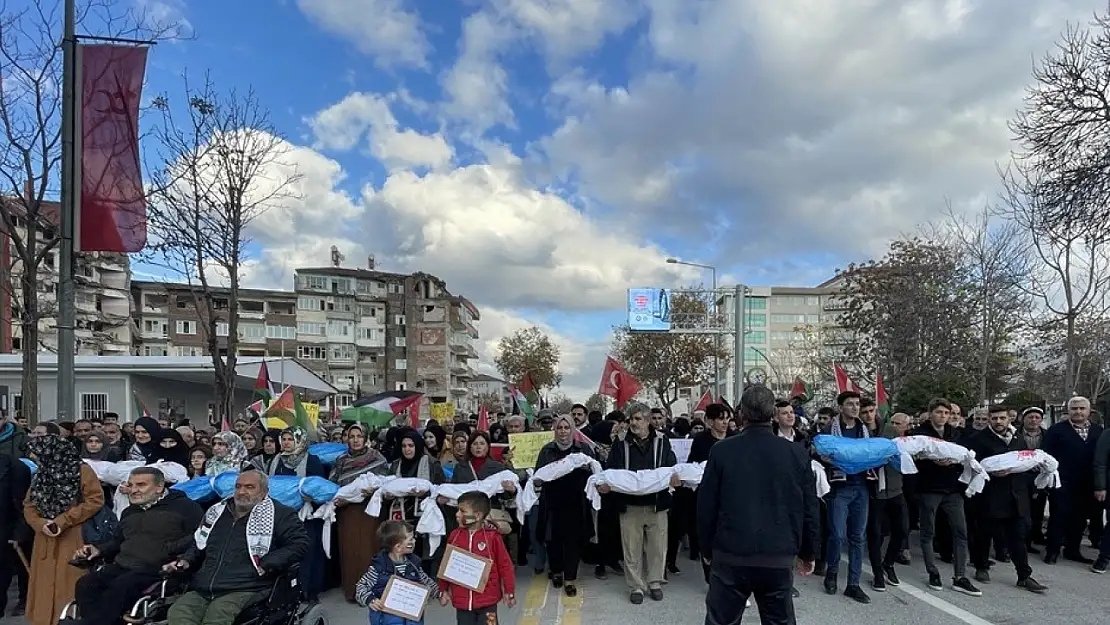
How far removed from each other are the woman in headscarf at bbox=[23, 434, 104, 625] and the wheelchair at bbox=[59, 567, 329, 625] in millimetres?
999

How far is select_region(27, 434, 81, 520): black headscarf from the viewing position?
22.1ft

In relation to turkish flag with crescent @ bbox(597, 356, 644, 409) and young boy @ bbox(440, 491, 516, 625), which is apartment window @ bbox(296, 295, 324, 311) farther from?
young boy @ bbox(440, 491, 516, 625)

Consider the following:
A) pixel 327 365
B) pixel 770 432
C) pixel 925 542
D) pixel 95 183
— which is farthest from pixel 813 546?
pixel 327 365

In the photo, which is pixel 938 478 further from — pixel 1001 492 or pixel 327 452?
pixel 327 452

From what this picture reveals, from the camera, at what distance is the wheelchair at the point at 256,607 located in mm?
5414

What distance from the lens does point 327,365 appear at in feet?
262

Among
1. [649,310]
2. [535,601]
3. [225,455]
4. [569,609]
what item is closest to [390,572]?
[569,609]

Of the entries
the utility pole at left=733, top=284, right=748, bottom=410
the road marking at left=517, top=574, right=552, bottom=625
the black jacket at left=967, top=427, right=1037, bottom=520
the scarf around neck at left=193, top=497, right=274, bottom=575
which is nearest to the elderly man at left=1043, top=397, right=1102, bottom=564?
the black jacket at left=967, top=427, right=1037, bottom=520

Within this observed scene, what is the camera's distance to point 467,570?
546 cm

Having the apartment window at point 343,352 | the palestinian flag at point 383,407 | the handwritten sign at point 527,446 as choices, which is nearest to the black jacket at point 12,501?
the handwritten sign at point 527,446

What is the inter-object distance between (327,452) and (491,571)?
4.98 metres

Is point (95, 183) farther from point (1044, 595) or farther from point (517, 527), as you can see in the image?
point (1044, 595)

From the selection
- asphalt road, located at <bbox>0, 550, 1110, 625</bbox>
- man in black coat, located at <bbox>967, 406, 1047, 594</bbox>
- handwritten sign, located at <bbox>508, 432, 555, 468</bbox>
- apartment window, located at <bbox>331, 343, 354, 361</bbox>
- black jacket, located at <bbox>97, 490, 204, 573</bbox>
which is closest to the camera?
black jacket, located at <bbox>97, 490, 204, 573</bbox>

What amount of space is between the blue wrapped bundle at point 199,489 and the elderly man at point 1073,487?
934 cm
